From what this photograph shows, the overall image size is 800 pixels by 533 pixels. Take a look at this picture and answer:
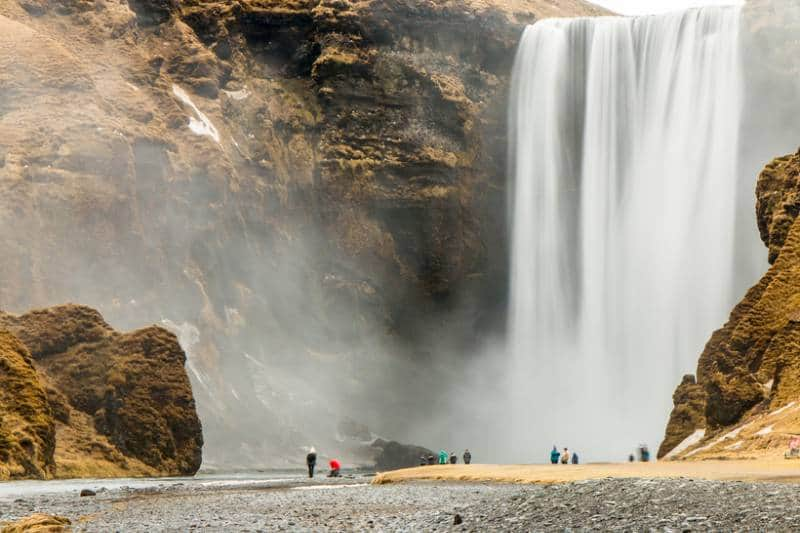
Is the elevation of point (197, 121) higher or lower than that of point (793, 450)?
higher

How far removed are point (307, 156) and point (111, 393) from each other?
38107 mm

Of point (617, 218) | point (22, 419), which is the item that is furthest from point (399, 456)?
point (22, 419)

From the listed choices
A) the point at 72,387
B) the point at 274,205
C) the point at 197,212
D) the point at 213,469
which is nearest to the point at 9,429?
the point at 72,387

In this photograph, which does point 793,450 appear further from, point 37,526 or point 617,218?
point 617,218

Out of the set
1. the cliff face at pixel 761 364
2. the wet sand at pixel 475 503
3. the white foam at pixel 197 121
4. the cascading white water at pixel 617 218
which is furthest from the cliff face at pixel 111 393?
the white foam at pixel 197 121

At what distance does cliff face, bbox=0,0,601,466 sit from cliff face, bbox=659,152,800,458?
37.5m

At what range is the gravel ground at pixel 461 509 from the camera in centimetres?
1628

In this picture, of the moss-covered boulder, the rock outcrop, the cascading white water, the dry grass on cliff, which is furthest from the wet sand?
the cascading white water

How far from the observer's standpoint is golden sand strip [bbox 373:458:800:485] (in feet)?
77.2

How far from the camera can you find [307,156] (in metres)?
83.0

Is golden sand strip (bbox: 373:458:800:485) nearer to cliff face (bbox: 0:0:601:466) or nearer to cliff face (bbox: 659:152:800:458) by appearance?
cliff face (bbox: 659:152:800:458)

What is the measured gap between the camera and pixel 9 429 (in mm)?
38656

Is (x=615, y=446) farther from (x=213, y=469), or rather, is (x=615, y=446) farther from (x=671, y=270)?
(x=213, y=469)

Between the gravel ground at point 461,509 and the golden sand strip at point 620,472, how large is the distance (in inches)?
60.6
